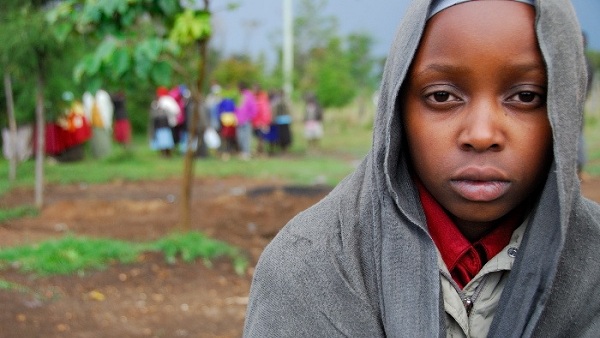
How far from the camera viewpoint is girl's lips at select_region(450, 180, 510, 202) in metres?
1.34

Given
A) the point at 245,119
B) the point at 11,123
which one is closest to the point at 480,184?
the point at 11,123

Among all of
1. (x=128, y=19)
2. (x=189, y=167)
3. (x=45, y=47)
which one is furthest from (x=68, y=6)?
(x=45, y=47)

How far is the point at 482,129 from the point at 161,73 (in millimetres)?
4426

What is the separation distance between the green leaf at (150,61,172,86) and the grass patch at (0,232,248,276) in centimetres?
146

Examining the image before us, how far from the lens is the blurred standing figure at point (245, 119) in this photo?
16047mm

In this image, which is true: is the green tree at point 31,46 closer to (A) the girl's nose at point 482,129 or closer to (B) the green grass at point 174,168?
(B) the green grass at point 174,168

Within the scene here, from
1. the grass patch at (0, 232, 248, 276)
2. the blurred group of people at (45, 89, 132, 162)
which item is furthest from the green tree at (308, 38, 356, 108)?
the grass patch at (0, 232, 248, 276)

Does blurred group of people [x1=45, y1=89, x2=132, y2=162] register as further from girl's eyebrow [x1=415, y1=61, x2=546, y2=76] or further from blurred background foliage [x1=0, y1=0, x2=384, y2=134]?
girl's eyebrow [x1=415, y1=61, x2=546, y2=76]

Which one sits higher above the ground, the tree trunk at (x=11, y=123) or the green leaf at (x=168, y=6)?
the green leaf at (x=168, y=6)

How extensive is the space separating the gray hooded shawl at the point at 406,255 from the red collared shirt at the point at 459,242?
0.13 ft

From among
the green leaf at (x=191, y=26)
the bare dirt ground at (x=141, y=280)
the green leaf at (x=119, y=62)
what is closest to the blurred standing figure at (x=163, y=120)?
the bare dirt ground at (x=141, y=280)

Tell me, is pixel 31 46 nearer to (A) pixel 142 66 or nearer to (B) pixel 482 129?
(A) pixel 142 66

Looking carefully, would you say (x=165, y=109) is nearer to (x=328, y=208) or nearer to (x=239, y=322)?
(x=239, y=322)

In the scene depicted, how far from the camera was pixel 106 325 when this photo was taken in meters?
4.73
